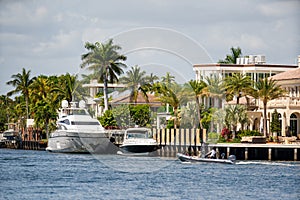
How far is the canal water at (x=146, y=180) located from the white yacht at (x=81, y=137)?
15.2 meters

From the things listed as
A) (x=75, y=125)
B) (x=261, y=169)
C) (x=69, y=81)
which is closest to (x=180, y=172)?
(x=261, y=169)

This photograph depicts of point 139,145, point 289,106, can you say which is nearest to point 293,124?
point 289,106

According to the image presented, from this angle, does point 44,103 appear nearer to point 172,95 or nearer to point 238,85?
point 172,95

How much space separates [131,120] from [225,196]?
72.3m

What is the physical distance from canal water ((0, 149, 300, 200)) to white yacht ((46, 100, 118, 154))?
15247 mm

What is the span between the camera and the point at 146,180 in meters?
59.5

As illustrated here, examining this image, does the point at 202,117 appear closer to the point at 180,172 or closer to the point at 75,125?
the point at 75,125

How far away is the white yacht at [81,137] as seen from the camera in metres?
94.5

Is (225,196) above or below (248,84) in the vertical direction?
below

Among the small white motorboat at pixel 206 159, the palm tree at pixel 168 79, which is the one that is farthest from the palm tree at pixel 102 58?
the small white motorboat at pixel 206 159

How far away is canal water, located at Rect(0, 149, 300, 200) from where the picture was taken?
5022 cm

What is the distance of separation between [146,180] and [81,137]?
36067mm

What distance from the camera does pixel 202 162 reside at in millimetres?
74250

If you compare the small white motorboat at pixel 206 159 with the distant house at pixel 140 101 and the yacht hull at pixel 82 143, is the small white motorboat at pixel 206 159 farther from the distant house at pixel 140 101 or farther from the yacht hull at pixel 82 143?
the distant house at pixel 140 101
